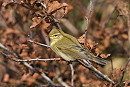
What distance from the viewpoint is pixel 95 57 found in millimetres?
2859

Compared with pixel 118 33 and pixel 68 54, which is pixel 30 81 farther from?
pixel 118 33

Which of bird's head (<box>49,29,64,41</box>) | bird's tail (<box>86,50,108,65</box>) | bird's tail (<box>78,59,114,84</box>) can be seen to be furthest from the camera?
bird's head (<box>49,29,64,41</box>)

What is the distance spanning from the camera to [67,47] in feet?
11.0

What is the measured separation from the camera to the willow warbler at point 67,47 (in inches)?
118

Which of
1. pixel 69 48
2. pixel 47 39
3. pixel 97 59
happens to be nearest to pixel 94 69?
pixel 97 59

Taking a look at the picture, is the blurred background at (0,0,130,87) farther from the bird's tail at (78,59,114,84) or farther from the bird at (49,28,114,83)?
the bird's tail at (78,59,114,84)

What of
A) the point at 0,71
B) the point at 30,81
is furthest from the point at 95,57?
the point at 0,71

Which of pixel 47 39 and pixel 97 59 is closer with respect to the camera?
pixel 97 59

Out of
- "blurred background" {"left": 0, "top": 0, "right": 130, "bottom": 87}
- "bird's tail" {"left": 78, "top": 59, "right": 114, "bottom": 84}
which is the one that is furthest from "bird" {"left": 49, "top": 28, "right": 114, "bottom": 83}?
"blurred background" {"left": 0, "top": 0, "right": 130, "bottom": 87}

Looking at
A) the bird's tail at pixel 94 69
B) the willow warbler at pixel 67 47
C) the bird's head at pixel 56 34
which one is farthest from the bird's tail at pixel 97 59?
the bird's head at pixel 56 34

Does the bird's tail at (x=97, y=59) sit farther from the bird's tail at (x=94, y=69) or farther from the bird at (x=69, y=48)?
the bird's tail at (x=94, y=69)

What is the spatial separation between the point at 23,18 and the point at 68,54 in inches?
87.8

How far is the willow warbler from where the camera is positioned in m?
3.01

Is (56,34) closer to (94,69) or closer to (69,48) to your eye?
(69,48)
